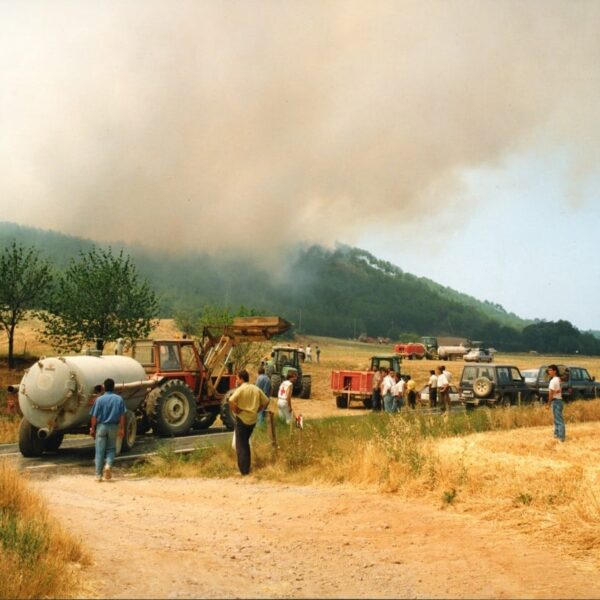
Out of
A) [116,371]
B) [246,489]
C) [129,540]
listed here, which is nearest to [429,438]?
[246,489]

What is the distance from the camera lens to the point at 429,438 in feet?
53.9

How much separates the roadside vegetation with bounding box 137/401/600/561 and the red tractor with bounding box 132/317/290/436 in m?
3.96

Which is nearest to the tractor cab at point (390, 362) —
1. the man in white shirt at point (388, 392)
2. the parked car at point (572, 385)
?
the parked car at point (572, 385)

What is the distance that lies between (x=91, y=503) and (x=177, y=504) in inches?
50.0

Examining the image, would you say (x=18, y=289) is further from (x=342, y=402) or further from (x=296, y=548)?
(x=296, y=548)

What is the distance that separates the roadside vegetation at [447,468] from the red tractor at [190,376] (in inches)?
156

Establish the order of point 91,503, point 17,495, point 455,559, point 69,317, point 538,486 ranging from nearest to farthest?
1. point 455,559
2. point 17,495
3. point 91,503
4. point 538,486
5. point 69,317

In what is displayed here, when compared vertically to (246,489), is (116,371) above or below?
above

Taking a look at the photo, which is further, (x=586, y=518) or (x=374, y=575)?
(x=586, y=518)

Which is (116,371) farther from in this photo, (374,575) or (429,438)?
(374,575)

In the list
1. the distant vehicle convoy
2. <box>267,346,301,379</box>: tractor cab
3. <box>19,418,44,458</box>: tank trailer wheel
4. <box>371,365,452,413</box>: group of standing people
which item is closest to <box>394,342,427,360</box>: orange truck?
<box>267,346,301,379</box>: tractor cab

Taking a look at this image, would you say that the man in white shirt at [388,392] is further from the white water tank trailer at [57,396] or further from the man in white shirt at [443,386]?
the white water tank trailer at [57,396]

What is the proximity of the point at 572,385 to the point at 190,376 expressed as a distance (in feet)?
58.8

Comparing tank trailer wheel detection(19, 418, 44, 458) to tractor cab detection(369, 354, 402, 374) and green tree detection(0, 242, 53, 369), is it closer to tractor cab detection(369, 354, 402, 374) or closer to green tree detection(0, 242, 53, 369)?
tractor cab detection(369, 354, 402, 374)
